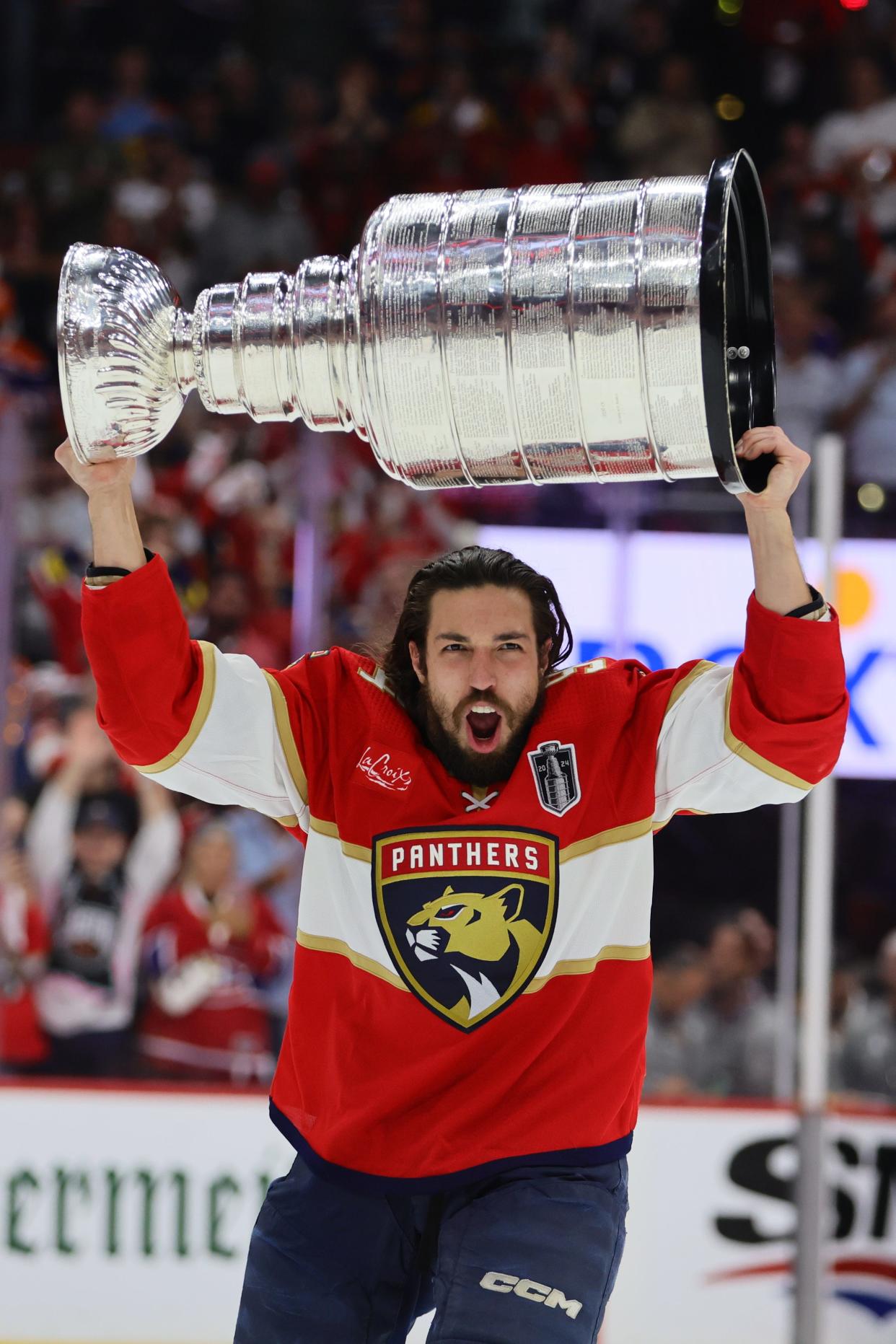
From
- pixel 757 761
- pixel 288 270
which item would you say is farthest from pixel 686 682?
pixel 288 270

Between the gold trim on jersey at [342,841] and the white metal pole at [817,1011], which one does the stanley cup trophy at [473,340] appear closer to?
the gold trim on jersey at [342,841]

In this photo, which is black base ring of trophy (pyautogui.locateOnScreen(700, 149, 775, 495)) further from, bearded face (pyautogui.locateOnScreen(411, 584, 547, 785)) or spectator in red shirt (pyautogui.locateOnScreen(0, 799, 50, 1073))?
spectator in red shirt (pyautogui.locateOnScreen(0, 799, 50, 1073))

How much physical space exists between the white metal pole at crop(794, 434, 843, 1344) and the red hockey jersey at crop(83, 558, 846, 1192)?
1.31 meters

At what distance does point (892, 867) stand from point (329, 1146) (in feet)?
9.76

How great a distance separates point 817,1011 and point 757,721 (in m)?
1.61

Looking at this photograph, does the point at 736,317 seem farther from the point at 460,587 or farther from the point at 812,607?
the point at 460,587

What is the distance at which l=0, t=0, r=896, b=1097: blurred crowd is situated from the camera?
467cm

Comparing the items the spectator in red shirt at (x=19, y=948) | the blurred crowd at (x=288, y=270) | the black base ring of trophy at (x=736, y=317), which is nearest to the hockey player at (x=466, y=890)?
the black base ring of trophy at (x=736, y=317)

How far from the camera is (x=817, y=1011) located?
363 cm

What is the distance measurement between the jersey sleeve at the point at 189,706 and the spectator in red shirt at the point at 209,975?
2.29m

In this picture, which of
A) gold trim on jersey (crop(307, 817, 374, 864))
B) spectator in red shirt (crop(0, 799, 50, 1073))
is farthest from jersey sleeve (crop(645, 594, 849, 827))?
spectator in red shirt (crop(0, 799, 50, 1073))

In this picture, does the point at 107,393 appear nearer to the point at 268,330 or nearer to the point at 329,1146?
the point at 268,330

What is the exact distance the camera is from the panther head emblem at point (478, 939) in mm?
2268

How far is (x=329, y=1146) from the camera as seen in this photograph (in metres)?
2.29
